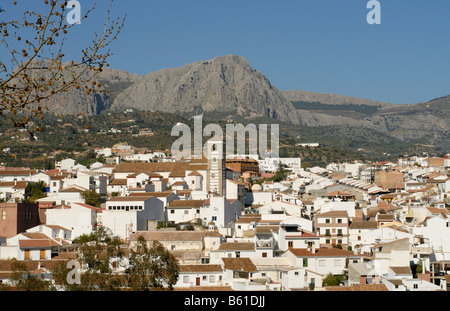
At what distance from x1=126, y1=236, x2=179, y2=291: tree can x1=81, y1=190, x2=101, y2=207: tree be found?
80.6ft

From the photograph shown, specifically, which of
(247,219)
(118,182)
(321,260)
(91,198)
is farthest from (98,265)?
(118,182)

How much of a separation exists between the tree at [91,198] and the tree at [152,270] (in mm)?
24580

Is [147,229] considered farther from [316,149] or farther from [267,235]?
[316,149]

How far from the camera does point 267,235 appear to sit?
37688 millimetres

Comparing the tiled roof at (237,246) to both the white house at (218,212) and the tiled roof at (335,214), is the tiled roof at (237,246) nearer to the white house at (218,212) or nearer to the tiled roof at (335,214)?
the white house at (218,212)

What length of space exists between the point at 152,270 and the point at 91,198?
27087mm

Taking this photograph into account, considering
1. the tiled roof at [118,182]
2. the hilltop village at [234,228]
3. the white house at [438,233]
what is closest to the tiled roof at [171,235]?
the hilltop village at [234,228]

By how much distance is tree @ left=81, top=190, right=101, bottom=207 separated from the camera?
51.5 m

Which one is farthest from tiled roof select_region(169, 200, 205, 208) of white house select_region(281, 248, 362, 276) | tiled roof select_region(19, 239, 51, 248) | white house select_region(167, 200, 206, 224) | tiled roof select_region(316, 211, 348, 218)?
white house select_region(281, 248, 362, 276)

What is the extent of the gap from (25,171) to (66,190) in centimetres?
1900

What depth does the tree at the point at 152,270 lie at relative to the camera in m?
24.8

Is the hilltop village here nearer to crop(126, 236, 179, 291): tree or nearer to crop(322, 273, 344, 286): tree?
crop(322, 273, 344, 286): tree

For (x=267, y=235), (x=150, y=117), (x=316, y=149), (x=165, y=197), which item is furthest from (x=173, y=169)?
(x=150, y=117)

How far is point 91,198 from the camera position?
5181 centimetres
